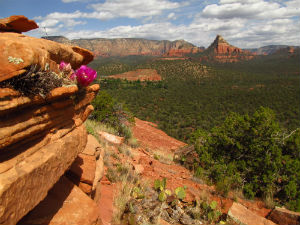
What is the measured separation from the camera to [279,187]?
25.1 ft

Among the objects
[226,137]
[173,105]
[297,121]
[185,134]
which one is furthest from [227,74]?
[226,137]

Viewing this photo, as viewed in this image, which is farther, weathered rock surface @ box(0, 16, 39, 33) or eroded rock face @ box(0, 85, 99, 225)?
weathered rock surface @ box(0, 16, 39, 33)

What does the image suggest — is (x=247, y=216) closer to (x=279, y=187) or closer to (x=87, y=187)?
(x=87, y=187)

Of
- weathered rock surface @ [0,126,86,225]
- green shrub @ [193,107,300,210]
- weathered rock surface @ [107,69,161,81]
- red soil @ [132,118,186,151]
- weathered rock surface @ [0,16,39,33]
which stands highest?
weathered rock surface @ [0,16,39,33]

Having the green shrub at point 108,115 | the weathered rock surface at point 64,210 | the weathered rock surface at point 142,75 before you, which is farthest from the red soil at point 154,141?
the weathered rock surface at point 142,75

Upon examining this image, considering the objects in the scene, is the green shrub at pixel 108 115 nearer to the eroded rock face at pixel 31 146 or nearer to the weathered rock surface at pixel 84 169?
the weathered rock surface at pixel 84 169

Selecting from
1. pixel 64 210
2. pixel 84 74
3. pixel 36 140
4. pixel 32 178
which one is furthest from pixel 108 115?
pixel 32 178

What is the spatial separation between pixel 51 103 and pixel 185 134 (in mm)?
25088

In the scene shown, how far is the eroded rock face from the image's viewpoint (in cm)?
181

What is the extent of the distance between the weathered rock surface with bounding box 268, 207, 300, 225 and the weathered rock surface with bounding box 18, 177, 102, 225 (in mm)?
4327

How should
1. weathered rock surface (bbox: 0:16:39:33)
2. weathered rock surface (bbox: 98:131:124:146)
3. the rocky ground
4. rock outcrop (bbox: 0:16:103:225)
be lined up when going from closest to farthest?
rock outcrop (bbox: 0:16:103:225), weathered rock surface (bbox: 0:16:39:33), the rocky ground, weathered rock surface (bbox: 98:131:124:146)

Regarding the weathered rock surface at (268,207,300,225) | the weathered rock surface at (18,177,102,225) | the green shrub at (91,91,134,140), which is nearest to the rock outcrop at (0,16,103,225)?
the weathered rock surface at (18,177,102,225)

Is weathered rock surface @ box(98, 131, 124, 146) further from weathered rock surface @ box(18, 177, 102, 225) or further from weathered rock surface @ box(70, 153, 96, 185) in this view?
weathered rock surface @ box(18, 177, 102, 225)

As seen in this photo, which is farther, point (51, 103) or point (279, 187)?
point (279, 187)
